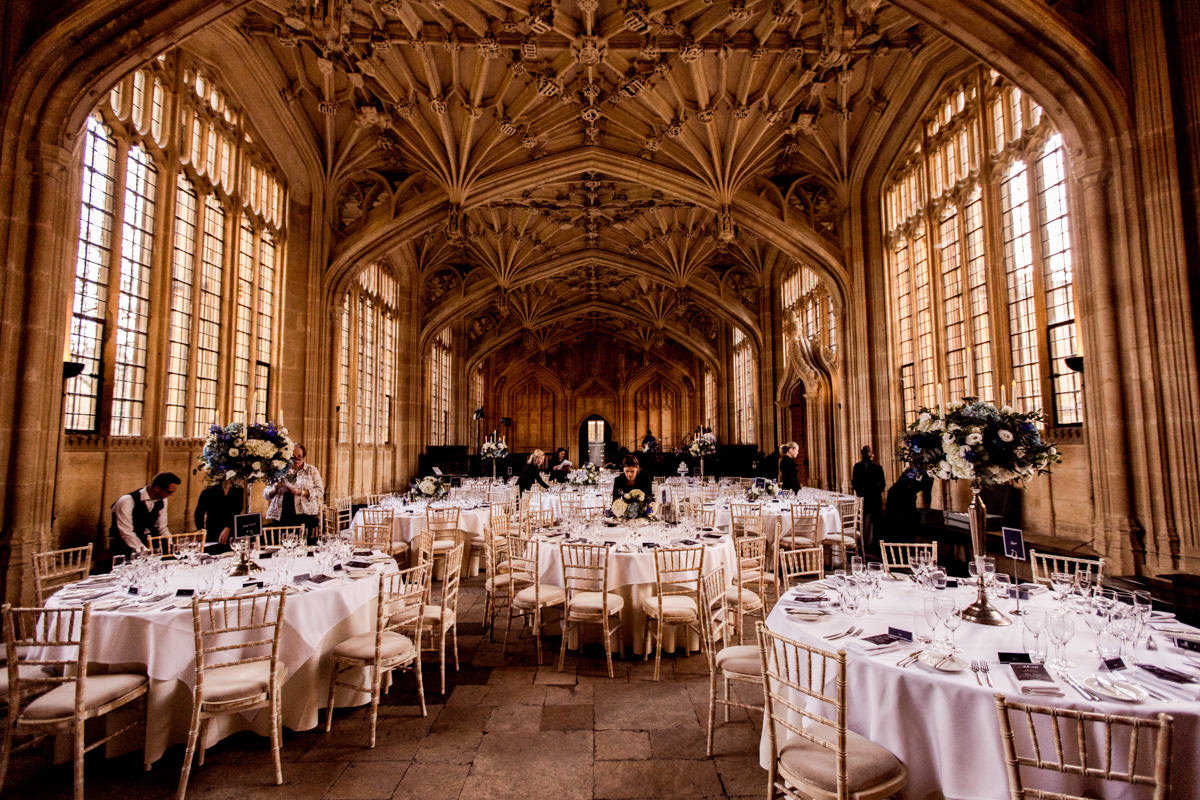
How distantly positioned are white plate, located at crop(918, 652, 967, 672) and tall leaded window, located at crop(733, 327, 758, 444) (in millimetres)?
17265

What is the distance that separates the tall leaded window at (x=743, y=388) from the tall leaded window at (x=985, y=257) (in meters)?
9.25

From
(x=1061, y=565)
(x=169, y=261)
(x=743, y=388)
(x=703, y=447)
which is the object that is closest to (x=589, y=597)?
(x=1061, y=565)

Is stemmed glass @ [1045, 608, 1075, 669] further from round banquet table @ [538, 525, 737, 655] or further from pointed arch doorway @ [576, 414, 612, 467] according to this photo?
pointed arch doorway @ [576, 414, 612, 467]

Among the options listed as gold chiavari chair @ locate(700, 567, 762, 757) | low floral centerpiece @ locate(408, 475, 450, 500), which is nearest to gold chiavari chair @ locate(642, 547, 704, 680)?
gold chiavari chair @ locate(700, 567, 762, 757)

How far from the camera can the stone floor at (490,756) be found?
3.27 m

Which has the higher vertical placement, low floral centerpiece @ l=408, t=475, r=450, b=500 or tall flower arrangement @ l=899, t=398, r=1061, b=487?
tall flower arrangement @ l=899, t=398, r=1061, b=487

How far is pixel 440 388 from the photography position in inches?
886

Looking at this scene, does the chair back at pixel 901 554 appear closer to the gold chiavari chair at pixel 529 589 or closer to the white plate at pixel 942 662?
the white plate at pixel 942 662

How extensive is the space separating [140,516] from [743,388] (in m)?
18.9

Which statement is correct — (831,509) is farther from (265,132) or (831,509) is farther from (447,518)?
(265,132)

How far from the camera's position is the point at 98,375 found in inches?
270

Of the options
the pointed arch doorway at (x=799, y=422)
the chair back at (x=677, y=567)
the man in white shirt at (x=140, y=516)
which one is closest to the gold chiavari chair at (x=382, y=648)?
the chair back at (x=677, y=567)

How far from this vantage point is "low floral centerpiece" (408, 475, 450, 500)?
30.3ft

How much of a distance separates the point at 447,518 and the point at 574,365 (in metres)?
22.6
